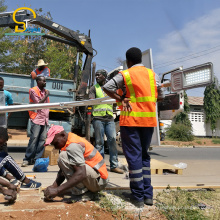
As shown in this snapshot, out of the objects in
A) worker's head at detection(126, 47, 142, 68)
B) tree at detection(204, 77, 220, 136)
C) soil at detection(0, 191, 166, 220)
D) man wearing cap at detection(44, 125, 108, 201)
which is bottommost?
soil at detection(0, 191, 166, 220)

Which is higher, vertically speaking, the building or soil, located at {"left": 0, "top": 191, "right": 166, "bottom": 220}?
the building

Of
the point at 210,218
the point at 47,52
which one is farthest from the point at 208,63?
the point at 47,52

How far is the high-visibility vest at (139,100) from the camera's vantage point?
3324 millimetres

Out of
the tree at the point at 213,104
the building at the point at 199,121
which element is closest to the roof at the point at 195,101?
the building at the point at 199,121

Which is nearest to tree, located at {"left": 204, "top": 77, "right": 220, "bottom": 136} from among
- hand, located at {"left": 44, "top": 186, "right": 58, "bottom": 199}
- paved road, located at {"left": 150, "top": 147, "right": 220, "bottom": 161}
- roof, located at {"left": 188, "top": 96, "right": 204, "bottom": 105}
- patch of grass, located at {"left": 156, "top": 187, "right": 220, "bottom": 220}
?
roof, located at {"left": 188, "top": 96, "right": 204, "bottom": 105}

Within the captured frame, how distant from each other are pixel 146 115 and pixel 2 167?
2.12 metres

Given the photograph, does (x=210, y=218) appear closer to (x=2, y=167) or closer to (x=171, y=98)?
(x=2, y=167)

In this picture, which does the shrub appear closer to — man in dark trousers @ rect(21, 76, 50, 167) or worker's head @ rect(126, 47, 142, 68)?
man in dark trousers @ rect(21, 76, 50, 167)

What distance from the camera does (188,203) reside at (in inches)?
132

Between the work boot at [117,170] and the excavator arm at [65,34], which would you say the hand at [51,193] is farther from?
the excavator arm at [65,34]

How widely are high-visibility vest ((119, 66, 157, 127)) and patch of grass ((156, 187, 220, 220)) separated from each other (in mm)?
974

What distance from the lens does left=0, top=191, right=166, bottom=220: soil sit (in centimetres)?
281

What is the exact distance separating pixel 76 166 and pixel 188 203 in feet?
4.65

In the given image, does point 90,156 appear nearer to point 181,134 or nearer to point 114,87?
point 114,87
